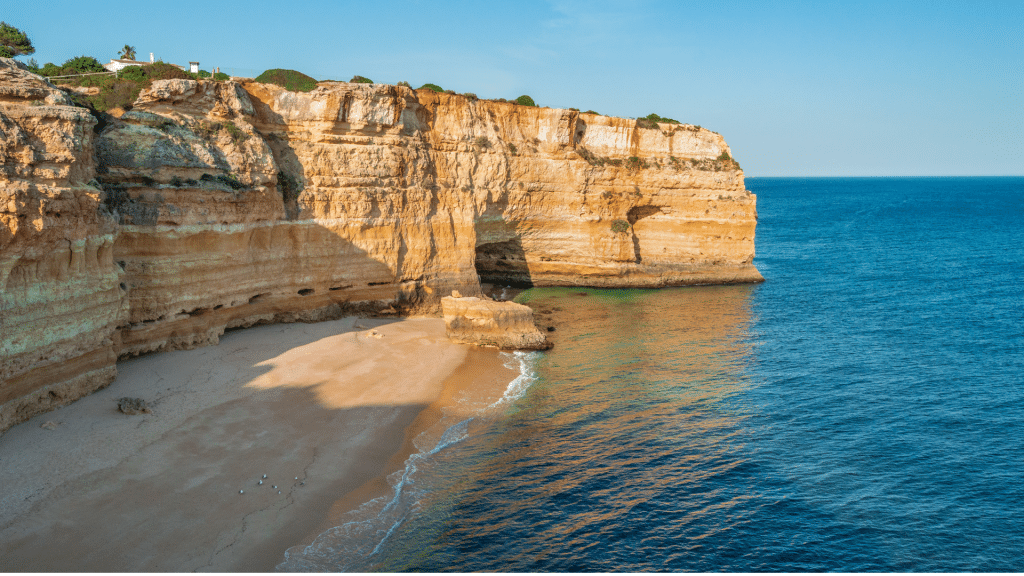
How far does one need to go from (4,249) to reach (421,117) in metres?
24.7

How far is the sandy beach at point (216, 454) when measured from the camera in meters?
13.6

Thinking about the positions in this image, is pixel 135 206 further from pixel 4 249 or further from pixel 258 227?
pixel 4 249

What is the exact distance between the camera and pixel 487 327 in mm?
30750

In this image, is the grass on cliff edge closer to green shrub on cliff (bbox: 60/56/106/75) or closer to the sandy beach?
green shrub on cliff (bbox: 60/56/106/75)

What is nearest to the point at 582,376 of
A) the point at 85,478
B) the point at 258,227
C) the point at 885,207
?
the point at 258,227

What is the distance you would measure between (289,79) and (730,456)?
99.8ft

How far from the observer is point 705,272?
1882 inches

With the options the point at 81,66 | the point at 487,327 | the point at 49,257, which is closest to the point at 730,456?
the point at 487,327

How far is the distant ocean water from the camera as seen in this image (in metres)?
14.6

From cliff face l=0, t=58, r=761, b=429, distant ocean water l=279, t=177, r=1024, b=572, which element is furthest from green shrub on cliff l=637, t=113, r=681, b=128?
distant ocean water l=279, t=177, r=1024, b=572

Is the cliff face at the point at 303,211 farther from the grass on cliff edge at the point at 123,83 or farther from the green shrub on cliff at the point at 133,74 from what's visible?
the green shrub on cliff at the point at 133,74

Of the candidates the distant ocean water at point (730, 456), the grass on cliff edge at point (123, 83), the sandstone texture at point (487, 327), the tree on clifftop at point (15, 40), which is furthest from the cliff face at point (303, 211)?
the tree on clifftop at point (15, 40)

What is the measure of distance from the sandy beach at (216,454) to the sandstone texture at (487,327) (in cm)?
325

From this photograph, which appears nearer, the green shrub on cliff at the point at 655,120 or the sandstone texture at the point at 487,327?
the sandstone texture at the point at 487,327
